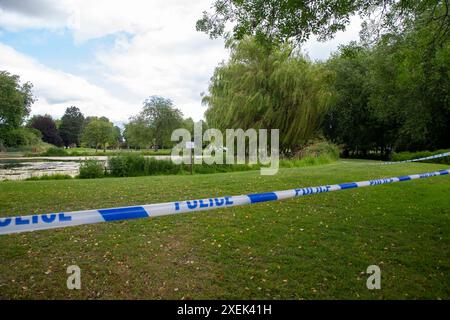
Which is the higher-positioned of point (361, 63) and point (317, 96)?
point (361, 63)

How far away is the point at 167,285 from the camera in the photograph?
3.13 m

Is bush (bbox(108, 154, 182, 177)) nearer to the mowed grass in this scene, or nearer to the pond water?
the pond water

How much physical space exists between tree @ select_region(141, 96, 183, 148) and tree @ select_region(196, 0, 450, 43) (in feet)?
138

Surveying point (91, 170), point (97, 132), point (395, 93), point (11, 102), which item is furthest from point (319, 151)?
point (97, 132)

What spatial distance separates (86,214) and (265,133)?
59.7 feet

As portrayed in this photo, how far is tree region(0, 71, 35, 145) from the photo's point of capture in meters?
29.9

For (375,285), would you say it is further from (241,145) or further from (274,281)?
(241,145)

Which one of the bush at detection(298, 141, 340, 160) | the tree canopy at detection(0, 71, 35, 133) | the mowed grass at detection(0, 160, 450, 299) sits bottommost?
the mowed grass at detection(0, 160, 450, 299)

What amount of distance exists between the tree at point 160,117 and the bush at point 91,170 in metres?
34.4

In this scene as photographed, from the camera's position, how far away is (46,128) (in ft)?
226

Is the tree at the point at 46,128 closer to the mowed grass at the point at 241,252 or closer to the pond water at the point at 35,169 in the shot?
the pond water at the point at 35,169

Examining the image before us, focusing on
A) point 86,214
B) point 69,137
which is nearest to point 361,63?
point 86,214

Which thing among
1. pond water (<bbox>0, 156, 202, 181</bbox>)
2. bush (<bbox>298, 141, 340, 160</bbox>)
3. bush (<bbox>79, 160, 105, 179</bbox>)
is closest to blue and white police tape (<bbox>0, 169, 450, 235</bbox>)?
bush (<bbox>79, 160, 105, 179</bbox>)

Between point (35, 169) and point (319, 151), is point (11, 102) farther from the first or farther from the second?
point (319, 151)
